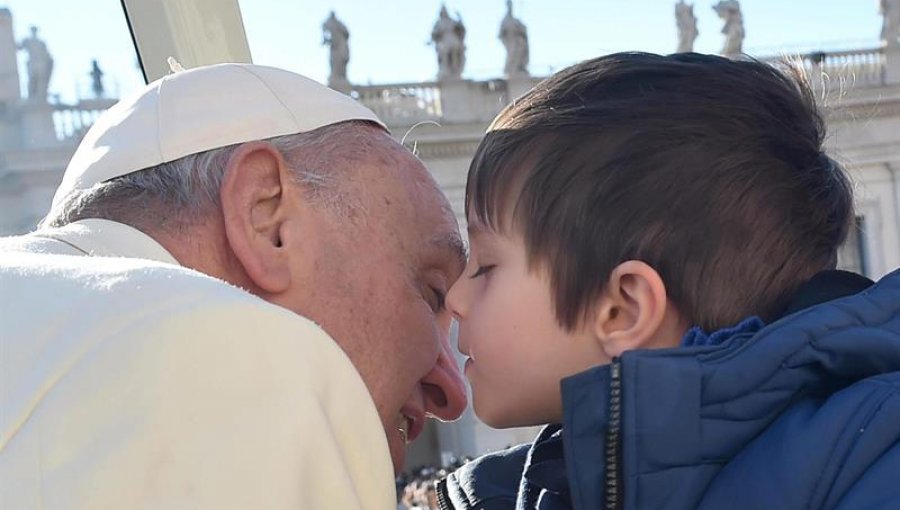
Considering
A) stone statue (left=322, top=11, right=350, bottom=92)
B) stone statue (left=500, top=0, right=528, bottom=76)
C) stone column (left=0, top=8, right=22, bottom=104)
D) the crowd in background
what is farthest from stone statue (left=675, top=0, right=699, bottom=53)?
stone column (left=0, top=8, right=22, bottom=104)

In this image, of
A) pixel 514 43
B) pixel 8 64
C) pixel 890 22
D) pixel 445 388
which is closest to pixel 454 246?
pixel 445 388

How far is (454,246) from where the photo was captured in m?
1.32

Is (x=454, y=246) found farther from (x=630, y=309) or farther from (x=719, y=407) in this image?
(x=719, y=407)

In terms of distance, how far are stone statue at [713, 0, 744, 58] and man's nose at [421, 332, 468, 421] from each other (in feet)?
50.7

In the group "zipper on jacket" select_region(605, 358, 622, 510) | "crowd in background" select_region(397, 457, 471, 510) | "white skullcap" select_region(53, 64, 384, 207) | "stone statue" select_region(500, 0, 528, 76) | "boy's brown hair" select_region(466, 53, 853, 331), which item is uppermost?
"white skullcap" select_region(53, 64, 384, 207)

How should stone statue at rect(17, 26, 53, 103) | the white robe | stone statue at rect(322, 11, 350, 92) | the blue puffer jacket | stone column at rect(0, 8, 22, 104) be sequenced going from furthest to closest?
stone statue at rect(322, 11, 350, 92) → stone statue at rect(17, 26, 53, 103) → stone column at rect(0, 8, 22, 104) → the blue puffer jacket → the white robe

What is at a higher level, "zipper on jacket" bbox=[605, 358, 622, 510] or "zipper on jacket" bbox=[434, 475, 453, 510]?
"zipper on jacket" bbox=[605, 358, 622, 510]

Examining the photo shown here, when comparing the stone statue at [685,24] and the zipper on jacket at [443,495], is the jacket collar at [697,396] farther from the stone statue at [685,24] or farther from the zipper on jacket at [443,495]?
the stone statue at [685,24]

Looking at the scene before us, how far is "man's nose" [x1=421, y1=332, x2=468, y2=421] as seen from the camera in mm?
1318

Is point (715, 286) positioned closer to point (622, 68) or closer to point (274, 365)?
point (622, 68)

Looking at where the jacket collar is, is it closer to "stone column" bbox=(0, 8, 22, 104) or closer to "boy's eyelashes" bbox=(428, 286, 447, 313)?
"boy's eyelashes" bbox=(428, 286, 447, 313)

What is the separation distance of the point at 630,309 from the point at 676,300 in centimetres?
4

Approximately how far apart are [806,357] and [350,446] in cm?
39

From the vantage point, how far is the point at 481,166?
1162 mm
